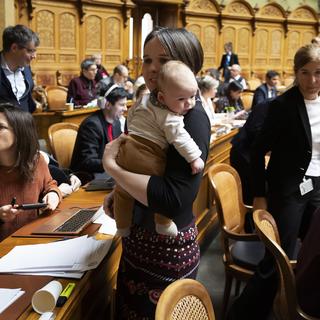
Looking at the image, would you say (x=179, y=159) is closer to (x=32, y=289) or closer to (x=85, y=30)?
(x=32, y=289)

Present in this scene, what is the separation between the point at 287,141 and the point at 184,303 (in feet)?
4.95

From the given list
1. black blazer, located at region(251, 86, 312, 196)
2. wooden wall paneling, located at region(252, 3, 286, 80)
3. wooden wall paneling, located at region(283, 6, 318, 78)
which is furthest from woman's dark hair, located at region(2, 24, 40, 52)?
wooden wall paneling, located at region(283, 6, 318, 78)

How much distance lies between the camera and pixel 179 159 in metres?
1.35

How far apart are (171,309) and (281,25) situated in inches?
556

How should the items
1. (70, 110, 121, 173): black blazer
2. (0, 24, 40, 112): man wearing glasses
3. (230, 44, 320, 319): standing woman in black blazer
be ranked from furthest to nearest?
1. (0, 24, 40, 112): man wearing glasses
2. (70, 110, 121, 173): black blazer
3. (230, 44, 320, 319): standing woman in black blazer

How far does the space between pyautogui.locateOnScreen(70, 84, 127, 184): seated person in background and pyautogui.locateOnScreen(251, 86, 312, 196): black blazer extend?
1490 mm

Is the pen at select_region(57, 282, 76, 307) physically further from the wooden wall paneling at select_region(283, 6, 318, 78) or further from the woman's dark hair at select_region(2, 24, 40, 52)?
the wooden wall paneling at select_region(283, 6, 318, 78)

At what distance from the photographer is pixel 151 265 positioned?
1494 millimetres

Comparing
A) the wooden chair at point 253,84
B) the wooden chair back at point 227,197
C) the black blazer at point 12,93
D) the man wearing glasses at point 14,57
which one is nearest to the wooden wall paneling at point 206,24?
the wooden chair at point 253,84

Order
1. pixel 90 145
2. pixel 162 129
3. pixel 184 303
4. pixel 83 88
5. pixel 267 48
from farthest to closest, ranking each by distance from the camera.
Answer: pixel 267 48 < pixel 83 88 < pixel 90 145 < pixel 162 129 < pixel 184 303

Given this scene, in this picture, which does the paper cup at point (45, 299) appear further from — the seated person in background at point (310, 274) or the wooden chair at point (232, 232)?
the wooden chair at point (232, 232)

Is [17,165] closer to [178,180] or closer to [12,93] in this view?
[178,180]

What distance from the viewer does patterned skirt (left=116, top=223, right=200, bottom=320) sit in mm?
1488

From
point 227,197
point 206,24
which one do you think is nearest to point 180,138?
point 227,197
